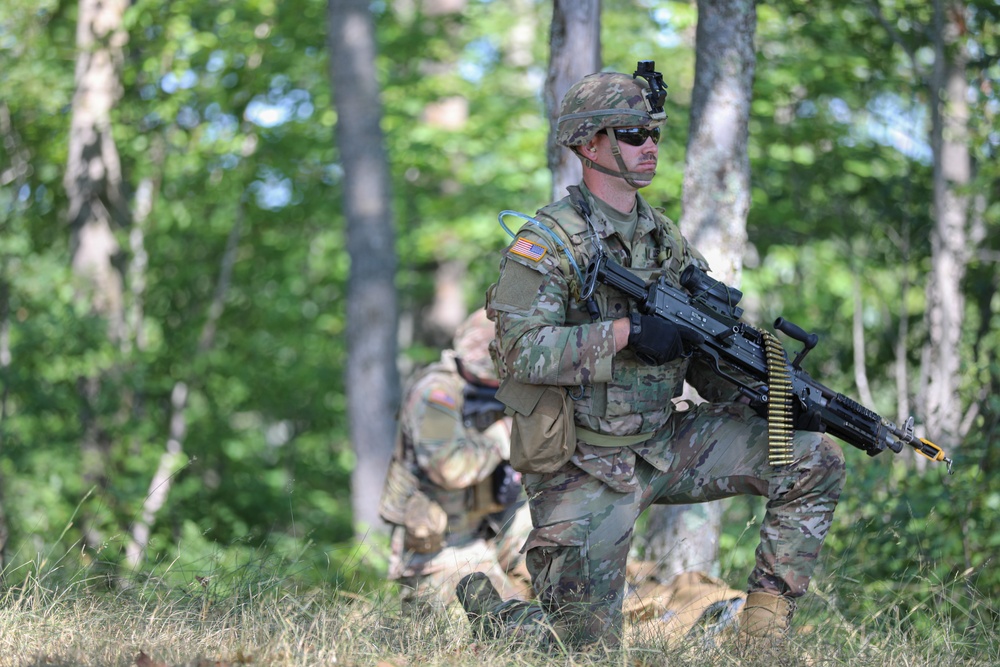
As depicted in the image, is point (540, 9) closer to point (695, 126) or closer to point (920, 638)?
point (695, 126)

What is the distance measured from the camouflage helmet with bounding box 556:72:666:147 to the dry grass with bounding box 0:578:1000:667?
174 centimetres

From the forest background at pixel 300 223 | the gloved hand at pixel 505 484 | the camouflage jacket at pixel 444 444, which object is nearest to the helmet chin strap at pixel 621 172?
the camouflage jacket at pixel 444 444

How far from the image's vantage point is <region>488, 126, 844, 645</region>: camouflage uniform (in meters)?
3.83

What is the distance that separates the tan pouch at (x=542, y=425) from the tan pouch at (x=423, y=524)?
1623 millimetres

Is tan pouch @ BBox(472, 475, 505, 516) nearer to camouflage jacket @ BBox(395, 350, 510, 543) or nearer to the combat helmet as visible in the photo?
camouflage jacket @ BBox(395, 350, 510, 543)

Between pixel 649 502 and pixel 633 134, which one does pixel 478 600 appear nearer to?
pixel 649 502

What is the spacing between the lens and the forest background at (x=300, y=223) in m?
8.94

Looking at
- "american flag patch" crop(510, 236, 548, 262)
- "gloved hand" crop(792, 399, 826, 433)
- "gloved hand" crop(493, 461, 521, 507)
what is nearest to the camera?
"american flag patch" crop(510, 236, 548, 262)

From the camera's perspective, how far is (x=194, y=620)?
151 inches

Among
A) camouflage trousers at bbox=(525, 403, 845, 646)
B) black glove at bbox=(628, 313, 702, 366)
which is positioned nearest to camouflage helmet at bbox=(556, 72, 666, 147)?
black glove at bbox=(628, 313, 702, 366)

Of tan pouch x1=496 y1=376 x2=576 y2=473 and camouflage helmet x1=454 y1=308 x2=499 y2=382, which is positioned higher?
tan pouch x1=496 y1=376 x2=576 y2=473

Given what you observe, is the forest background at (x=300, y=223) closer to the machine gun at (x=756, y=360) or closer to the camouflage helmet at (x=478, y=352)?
the camouflage helmet at (x=478, y=352)

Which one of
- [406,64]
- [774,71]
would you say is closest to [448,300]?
[406,64]

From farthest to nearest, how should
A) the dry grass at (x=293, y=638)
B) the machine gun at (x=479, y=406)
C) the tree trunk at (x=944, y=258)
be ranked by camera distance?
the tree trunk at (x=944, y=258) < the machine gun at (x=479, y=406) < the dry grass at (x=293, y=638)
